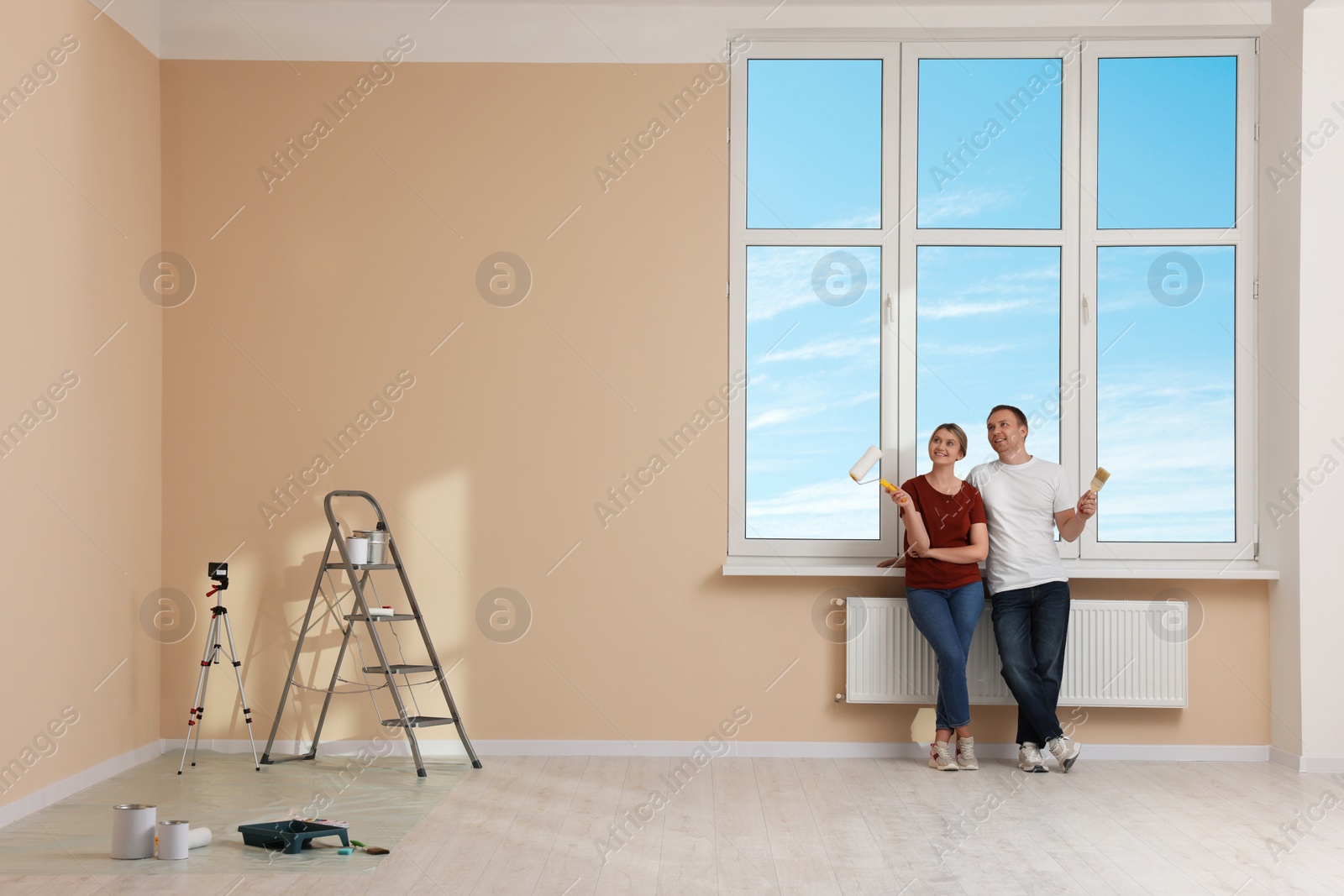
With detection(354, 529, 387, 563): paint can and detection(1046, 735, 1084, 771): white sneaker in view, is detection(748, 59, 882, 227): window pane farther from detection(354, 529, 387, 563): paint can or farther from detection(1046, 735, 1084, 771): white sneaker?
detection(1046, 735, 1084, 771): white sneaker

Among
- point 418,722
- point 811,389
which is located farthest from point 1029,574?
point 418,722

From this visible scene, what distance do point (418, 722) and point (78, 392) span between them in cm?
185

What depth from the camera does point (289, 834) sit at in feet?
10.3

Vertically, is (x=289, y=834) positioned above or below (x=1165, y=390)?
below

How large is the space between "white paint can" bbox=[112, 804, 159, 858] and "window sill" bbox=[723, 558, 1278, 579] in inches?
92.1

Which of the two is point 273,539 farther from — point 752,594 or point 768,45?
point 768,45

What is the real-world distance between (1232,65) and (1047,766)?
3.20m

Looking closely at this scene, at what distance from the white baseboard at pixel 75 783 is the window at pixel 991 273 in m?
2.71

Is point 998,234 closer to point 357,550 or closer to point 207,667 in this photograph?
point 357,550

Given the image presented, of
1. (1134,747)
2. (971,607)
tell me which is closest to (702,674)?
(971,607)

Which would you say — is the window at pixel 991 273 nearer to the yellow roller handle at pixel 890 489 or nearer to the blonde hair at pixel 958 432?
the blonde hair at pixel 958 432

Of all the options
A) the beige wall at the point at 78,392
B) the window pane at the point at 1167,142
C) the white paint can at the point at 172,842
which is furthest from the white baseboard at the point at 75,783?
the window pane at the point at 1167,142

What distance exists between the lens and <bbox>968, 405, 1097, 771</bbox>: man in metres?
4.25

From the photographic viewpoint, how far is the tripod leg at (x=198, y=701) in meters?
4.32
